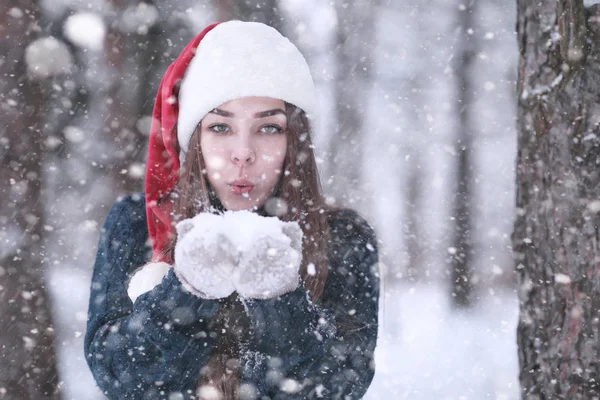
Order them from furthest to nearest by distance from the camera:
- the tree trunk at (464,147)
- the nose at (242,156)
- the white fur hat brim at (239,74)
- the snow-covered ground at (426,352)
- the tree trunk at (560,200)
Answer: the tree trunk at (464,147) < the snow-covered ground at (426,352) < the tree trunk at (560,200) < the white fur hat brim at (239,74) < the nose at (242,156)

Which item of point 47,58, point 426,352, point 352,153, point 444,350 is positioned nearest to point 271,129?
point 47,58

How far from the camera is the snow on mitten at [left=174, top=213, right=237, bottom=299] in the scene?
175 centimetres

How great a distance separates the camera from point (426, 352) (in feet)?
22.8

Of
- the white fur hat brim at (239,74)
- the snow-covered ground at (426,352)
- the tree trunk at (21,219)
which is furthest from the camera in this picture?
the snow-covered ground at (426,352)

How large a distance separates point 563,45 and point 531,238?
0.85 m

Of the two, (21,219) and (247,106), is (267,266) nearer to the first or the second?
(247,106)

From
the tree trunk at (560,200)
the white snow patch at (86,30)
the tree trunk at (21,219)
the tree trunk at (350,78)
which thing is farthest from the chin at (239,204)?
the tree trunk at (350,78)

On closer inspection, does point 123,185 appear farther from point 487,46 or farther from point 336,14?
point 487,46

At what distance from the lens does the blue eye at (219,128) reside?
2.24m

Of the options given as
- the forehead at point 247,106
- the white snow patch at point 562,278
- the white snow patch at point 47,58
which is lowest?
the white snow patch at point 562,278

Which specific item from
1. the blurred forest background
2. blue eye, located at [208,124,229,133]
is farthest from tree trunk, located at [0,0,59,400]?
blue eye, located at [208,124,229,133]

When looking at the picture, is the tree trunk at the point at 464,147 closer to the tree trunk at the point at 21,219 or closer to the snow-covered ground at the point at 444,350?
the snow-covered ground at the point at 444,350

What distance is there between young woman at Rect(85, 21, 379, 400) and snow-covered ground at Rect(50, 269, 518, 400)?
6.33 feet

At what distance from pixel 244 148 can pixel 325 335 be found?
752mm
